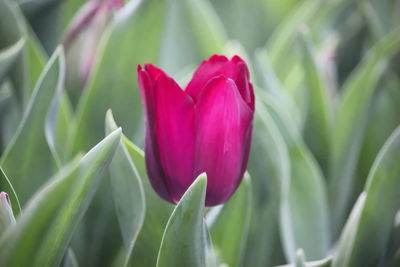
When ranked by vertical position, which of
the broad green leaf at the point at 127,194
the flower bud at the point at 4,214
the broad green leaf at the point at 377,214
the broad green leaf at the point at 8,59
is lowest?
the broad green leaf at the point at 377,214

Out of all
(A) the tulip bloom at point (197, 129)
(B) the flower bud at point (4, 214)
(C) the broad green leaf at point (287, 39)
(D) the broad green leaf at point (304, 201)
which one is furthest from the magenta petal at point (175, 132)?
(C) the broad green leaf at point (287, 39)

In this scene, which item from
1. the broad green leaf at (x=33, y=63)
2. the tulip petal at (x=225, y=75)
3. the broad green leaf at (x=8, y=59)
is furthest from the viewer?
the broad green leaf at (x=33, y=63)

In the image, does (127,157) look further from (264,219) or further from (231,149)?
(264,219)

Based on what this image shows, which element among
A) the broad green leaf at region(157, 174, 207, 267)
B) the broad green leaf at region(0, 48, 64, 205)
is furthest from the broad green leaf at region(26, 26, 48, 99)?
the broad green leaf at region(157, 174, 207, 267)

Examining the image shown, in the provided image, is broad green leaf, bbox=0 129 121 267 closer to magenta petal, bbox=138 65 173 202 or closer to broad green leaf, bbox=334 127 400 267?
magenta petal, bbox=138 65 173 202

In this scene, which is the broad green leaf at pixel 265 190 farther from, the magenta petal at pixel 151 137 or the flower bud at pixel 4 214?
the flower bud at pixel 4 214

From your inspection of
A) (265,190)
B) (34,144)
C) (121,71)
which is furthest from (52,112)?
(265,190)

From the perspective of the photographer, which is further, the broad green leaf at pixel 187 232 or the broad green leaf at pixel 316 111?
the broad green leaf at pixel 316 111

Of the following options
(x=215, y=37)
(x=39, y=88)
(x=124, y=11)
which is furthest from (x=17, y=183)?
(x=215, y=37)
